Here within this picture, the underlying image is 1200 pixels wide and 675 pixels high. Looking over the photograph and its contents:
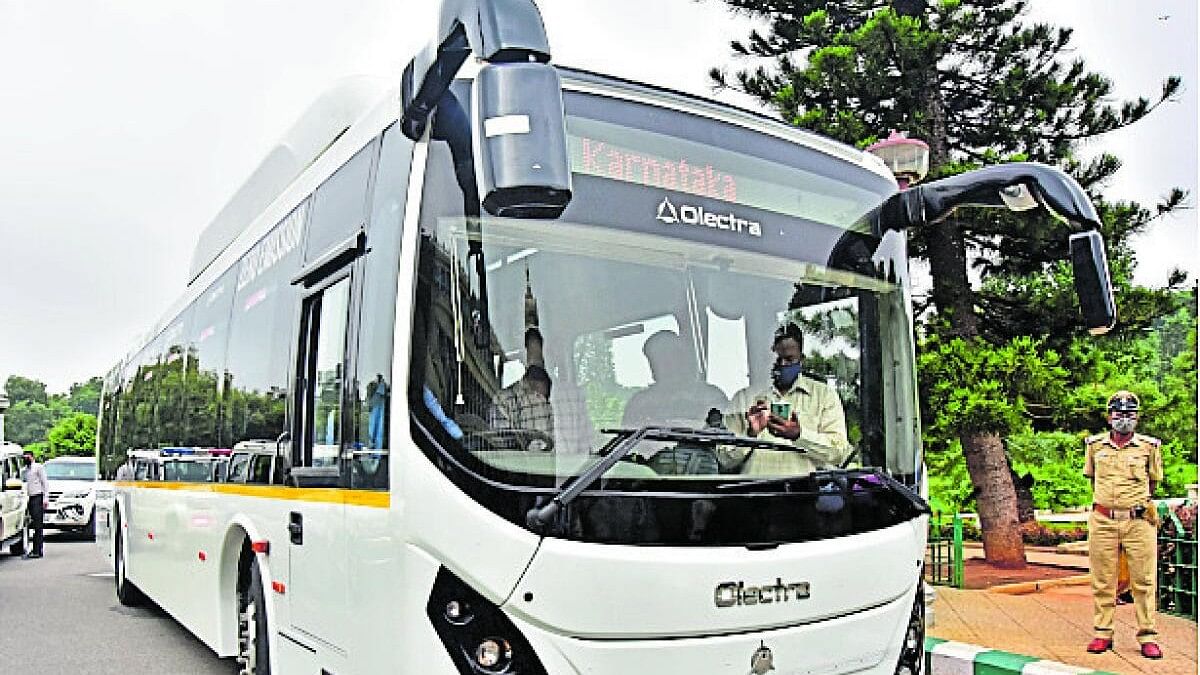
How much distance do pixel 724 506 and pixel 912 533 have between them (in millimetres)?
1128

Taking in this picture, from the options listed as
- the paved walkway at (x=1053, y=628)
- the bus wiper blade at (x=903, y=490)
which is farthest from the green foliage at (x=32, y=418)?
the bus wiper blade at (x=903, y=490)

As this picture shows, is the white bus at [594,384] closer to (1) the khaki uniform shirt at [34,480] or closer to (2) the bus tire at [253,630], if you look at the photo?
(2) the bus tire at [253,630]

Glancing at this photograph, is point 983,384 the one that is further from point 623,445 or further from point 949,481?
point 623,445

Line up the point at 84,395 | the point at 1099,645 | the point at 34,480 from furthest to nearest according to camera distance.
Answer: the point at 84,395 < the point at 34,480 < the point at 1099,645

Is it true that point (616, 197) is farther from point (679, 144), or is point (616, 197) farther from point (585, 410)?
point (585, 410)

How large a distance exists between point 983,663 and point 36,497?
52.8 feet

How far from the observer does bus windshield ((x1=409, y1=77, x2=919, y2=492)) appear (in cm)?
398

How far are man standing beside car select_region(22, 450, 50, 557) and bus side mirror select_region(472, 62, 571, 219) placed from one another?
58.2ft

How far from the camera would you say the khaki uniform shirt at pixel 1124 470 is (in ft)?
26.6

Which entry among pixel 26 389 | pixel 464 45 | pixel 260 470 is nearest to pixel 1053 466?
pixel 260 470

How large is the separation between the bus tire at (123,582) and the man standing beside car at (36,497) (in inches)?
268

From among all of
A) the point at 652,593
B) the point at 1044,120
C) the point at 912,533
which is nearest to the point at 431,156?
the point at 652,593

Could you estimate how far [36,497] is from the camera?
61.7ft

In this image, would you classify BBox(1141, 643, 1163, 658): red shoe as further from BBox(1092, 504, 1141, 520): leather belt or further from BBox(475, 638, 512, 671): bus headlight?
BBox(475, 638, 512, 671): bus headlight
